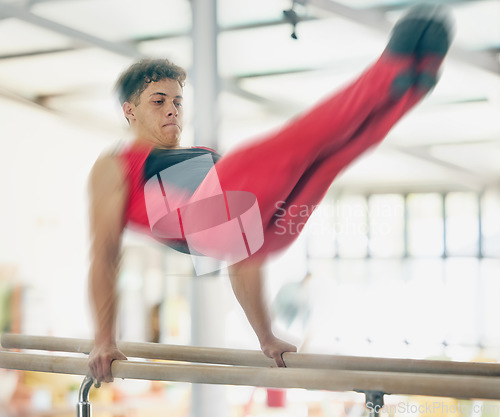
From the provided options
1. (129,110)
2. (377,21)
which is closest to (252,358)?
(129,110)

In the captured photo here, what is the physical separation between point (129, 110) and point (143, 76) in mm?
67

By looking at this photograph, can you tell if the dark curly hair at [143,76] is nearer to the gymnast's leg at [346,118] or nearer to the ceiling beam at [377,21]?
the gymnast's leg at [346,118]

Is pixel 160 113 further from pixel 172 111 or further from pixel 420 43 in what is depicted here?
pixel 420 43

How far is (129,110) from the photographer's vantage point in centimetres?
110

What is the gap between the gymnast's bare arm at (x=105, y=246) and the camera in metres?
0.92

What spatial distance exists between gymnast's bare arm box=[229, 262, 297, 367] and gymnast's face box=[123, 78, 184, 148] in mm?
262

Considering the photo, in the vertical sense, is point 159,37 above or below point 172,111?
above

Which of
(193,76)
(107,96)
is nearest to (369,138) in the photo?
(193,76)

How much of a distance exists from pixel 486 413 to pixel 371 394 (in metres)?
1.73

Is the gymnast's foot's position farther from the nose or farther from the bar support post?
the bar support post

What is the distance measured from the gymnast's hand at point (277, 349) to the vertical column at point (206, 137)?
109cm

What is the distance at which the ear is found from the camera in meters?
1.10

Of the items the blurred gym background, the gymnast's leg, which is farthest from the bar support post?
the blurred gym background

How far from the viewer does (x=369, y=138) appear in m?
0.83
